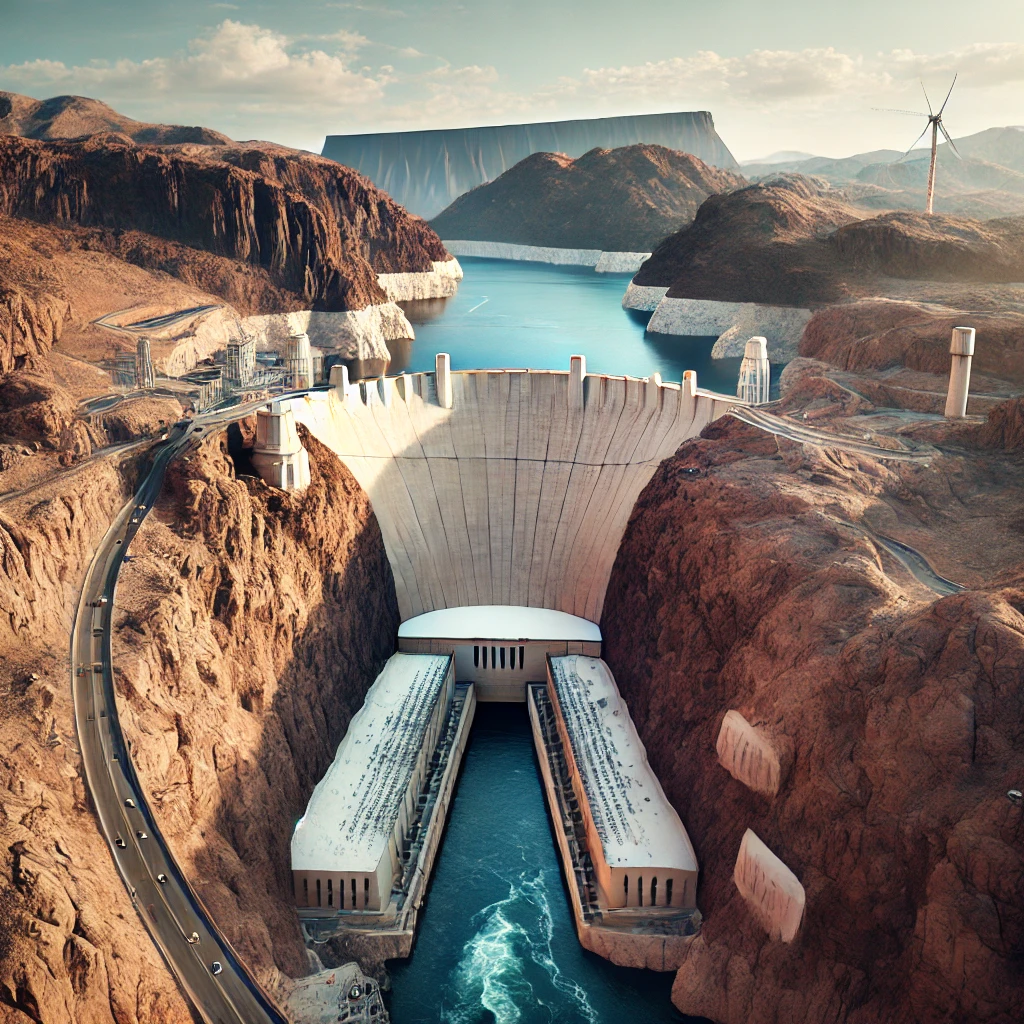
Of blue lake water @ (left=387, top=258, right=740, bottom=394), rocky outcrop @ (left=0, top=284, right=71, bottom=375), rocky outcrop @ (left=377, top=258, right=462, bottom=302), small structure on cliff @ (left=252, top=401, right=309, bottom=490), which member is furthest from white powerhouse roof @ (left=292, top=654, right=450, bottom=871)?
rocky outcrop @ (left=377, top=258, right=462, bottom=302)

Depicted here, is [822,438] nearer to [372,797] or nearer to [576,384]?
[576,384]

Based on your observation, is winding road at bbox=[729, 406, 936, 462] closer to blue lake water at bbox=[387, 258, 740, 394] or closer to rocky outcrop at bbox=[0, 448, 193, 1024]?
rocky outcrop at bbox=[0, 448, 193, 1024]

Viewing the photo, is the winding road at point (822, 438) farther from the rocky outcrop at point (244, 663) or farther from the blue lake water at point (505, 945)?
the rocky outcrop at point (244, 663)

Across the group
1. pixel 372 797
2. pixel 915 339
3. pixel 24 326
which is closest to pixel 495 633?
pixel 372 797

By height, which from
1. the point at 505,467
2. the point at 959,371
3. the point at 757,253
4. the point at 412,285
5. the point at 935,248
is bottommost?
the point at 505,467

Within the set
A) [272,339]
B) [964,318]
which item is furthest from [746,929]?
[272,339]

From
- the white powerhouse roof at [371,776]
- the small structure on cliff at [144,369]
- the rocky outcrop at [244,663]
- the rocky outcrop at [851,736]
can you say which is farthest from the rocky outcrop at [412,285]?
the rocky outcrop at [851,736]

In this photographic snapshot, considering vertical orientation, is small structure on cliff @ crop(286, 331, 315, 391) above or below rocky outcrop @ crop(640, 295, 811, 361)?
above
